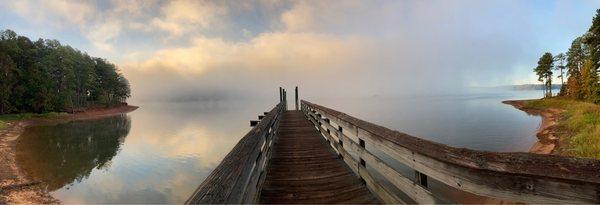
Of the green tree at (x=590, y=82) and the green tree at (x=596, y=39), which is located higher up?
the green tree at (x=596, y=39)

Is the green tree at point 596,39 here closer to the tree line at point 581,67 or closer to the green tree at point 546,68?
the tree line at point 581,67

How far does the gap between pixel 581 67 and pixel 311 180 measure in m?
72.7

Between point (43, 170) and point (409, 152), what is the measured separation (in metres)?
21.4

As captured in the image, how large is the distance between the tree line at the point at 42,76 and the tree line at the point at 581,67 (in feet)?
253

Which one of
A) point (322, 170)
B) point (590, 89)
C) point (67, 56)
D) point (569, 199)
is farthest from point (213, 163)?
point (67, 56)

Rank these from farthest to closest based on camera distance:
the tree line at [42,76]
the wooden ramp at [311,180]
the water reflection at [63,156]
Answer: the tree line at [42,76]
the water reflection at [63,156]
the wooden ramp at [311,180]

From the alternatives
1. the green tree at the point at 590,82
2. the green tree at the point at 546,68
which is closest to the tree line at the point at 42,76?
the green tree at the point at 590,82

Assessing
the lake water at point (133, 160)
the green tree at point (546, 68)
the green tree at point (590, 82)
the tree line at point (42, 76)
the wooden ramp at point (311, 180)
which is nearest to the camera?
the wooden ramp at point (311, 180)

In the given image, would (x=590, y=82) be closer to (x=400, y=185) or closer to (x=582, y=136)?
(x=582, y=136)

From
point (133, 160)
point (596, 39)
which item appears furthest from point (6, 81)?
point (596, 39)

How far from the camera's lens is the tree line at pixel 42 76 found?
148ft

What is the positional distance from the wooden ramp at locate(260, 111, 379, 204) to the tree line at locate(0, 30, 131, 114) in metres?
54.8

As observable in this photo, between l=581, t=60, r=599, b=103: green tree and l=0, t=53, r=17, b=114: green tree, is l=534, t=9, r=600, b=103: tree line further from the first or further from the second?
l=0, t=53, r=17, b=114: green tree

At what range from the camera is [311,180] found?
208 inches
